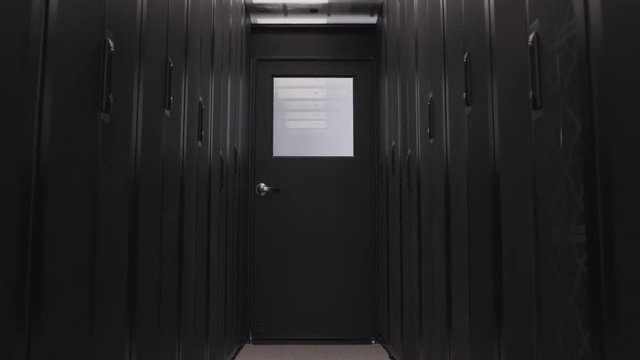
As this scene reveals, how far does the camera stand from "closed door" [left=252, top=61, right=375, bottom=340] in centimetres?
462

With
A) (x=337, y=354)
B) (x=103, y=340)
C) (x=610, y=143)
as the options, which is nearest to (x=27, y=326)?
(x=103, y=340)

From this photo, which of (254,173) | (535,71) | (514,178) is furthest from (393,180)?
(535,71)

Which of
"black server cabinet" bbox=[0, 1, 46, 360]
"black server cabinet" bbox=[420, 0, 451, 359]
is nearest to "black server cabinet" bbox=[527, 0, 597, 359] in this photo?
"black server cabinet" bbox=[420, 0, 451, 359]

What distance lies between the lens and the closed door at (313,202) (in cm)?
462

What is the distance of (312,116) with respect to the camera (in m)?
4.87

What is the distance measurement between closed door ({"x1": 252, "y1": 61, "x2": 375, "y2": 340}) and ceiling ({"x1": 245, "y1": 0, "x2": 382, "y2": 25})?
1.13 ft

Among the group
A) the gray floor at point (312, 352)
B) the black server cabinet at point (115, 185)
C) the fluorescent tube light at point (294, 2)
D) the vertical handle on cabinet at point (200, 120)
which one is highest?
the fluorescent tube light at point (294, 2)

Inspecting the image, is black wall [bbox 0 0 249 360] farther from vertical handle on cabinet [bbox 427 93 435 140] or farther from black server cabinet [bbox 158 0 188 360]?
vertical handle on cabinet [bbox 427 93 435 140]

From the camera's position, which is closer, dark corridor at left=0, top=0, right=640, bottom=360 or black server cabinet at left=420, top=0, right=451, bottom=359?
dark corridor at left=0, top=0, right=640, bottom=360

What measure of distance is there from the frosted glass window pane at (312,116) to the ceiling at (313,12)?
0.49 m

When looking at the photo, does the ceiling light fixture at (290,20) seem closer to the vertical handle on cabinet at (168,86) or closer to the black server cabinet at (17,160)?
the vertical handle on cabinet at (168,86)

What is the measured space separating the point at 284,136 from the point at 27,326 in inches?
153

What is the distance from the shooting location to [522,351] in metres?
1.52

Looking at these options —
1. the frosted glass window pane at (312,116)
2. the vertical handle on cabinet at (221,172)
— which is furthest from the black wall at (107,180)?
the frosted glass window pane at (312,116)
